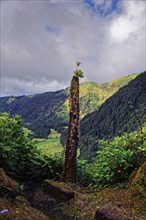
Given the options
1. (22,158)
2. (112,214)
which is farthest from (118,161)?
(112,214)

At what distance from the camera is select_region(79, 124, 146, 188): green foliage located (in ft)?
44.2

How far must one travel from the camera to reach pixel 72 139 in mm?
15359

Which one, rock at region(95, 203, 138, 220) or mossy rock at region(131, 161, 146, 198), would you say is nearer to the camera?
rock at region(95, 203, 138, 220)

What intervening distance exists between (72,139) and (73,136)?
175 millimetres

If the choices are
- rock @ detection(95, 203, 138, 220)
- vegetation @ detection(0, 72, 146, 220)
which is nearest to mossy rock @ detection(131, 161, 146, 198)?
vegetation @ detection(0, 72, 146, 220)

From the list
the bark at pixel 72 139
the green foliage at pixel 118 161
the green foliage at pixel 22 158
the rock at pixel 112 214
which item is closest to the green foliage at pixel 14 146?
the green foliage at pixel 22 158

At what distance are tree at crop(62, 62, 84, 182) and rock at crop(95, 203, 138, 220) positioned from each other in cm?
505

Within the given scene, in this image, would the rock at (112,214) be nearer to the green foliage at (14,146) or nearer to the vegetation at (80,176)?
the vegetation at (80,176)

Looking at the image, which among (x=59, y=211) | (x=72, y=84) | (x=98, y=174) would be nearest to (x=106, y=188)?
(x=98, y=174)

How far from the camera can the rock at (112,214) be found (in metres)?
9.18

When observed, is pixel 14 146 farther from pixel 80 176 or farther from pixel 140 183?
pixel 140 183

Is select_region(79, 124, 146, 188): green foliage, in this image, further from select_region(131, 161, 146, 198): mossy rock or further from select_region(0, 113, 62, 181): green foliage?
select_region(0, 113, 62, 181): green foliage

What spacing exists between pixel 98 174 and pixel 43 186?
2.76m

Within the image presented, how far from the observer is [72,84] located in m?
16.4
